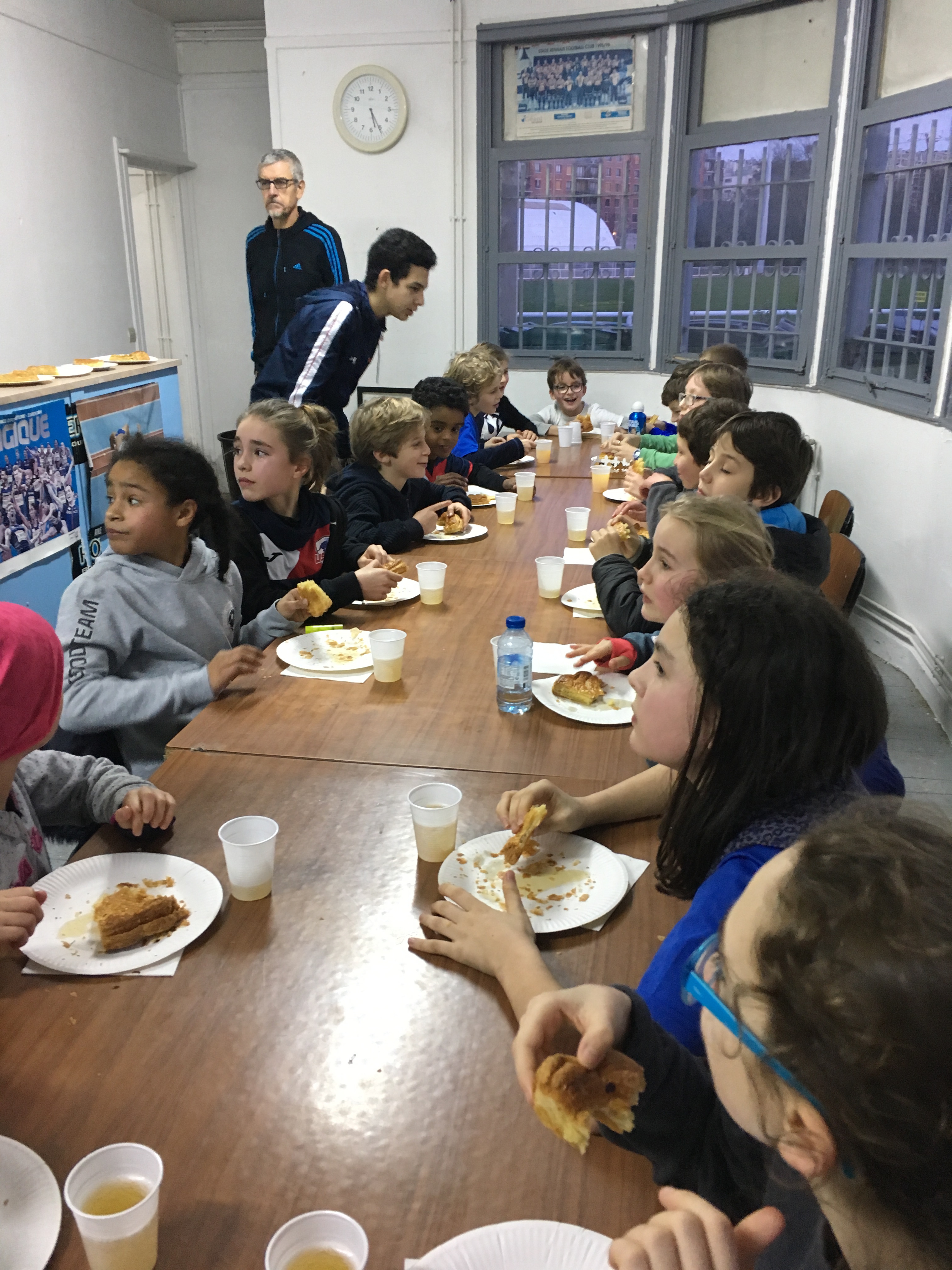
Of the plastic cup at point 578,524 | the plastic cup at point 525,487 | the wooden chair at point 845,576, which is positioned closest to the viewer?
the wooden chair at point 845,576

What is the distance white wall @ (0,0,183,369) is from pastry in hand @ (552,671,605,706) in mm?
5194

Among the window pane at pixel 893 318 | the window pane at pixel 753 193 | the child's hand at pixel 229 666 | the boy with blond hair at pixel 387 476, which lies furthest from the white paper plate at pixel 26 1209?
the window pane at pixel 753 193

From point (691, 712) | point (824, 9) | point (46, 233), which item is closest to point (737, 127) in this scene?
point (824, 9)

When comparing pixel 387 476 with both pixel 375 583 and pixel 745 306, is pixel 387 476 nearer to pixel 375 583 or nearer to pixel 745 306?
pixel 375 583

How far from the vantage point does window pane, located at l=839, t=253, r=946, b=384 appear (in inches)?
181

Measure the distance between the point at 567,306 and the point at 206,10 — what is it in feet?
12.2

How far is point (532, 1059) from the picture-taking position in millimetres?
987

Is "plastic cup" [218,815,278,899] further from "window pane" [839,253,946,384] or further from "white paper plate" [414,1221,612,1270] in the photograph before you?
"window pane" [839,253,946,384]

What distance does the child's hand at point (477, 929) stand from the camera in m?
1.23

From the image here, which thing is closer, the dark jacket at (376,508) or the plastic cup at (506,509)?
the dark jacket at (376,508)

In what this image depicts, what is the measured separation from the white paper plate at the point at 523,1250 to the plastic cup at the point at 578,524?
9.38ft

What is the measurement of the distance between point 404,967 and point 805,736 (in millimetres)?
620

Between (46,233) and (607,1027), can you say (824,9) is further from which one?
(607,1027)

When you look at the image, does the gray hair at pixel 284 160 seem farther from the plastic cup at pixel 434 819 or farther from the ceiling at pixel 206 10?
the plastic cup at pixel 434 819
